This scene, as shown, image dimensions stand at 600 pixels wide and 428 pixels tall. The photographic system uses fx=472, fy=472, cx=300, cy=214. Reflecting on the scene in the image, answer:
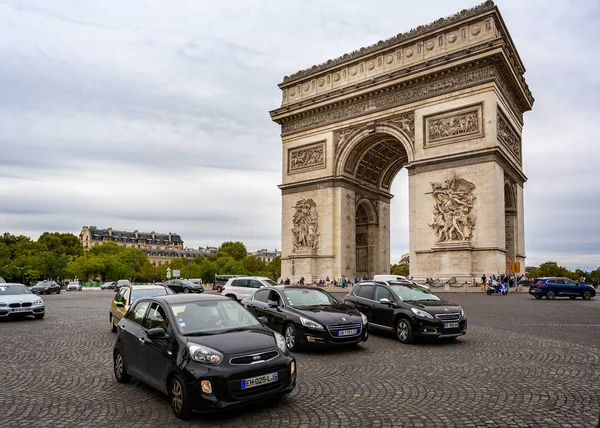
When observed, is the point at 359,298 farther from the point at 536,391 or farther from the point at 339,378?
the point at 536,391

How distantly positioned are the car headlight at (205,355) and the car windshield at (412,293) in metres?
6.79

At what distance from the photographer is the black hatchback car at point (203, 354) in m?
5.09

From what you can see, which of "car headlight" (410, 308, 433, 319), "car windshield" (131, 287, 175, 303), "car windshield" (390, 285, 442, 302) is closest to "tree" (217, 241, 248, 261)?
"car windshield" (131, 287, 175, 303)

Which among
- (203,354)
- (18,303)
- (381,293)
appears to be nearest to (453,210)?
(381,293)

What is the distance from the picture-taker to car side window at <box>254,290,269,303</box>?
11.3 m

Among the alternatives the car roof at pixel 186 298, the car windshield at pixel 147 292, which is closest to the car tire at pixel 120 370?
the car roof at pixel 186 298

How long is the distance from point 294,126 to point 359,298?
1115 inches

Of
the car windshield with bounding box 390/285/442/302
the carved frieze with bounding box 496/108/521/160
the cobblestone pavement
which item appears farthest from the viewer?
the carved frieze with bounding box 496/108/521/160

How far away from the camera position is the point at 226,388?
507cm

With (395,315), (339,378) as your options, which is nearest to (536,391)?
(339,378)

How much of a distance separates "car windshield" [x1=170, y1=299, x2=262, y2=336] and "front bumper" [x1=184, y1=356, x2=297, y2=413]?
712mm

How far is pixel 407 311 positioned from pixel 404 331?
1.48ft

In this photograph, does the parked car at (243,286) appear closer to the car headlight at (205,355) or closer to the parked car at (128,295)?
the parked car at (128,295)

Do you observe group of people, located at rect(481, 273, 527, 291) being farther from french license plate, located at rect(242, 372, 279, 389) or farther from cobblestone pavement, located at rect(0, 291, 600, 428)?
french license plate, located at rect(242, 372, 279, 389)
